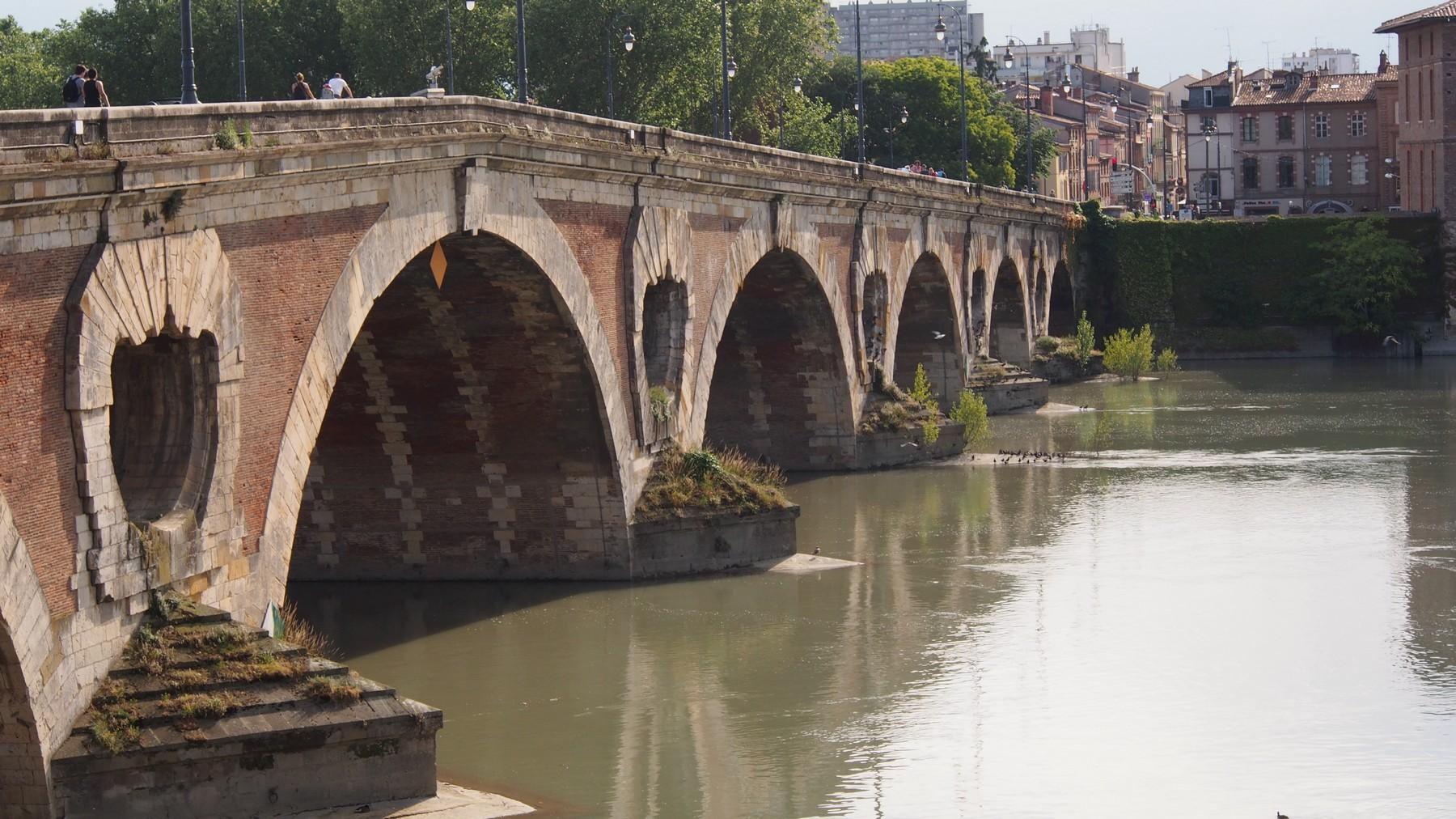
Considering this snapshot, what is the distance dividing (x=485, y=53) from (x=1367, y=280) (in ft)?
106

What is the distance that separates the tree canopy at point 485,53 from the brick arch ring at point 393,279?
37022 millimetres

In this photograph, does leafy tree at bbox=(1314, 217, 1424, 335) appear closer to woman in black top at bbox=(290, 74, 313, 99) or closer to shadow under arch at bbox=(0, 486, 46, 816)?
woman in black top at bbox=(290, 74, 313, 99)

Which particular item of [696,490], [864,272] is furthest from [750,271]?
[696,490]

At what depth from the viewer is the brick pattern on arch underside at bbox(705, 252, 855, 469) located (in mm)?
42125

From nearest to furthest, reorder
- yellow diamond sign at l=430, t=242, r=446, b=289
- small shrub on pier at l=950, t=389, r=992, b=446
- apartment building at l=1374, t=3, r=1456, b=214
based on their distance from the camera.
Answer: yellow diamond sign at l=430, t=242, r=446, b=289
small shrub on pier at l=950, t=389, r=992, b=446
apartment building at l=1374, t=3, r=1456, b=214

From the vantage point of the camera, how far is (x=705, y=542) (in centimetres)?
3050

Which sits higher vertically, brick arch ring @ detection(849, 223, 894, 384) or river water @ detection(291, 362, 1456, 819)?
brick arch ring @ detection(849, 223, 894, 384)

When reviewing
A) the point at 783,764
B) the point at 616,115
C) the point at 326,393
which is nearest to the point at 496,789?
the point at 783,764

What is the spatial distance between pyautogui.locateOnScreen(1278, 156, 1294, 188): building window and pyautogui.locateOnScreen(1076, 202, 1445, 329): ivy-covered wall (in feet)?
78.7

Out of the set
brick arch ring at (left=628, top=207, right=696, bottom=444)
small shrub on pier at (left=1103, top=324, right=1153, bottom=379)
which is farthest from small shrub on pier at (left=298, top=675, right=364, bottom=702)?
small shrub on pier at (left=1103, top=324, right=1153, bottom=379)

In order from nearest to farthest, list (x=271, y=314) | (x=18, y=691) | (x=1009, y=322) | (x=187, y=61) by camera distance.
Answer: (x=18, y=691), (x=187, y=61), (x=271, y=314), (x=1009, y=322)

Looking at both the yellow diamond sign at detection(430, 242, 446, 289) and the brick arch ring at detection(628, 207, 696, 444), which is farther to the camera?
the brick arch ring at detection(628, 207, 696, 444)

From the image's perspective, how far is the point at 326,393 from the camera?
21891mm

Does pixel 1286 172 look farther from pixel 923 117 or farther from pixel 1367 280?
pixel 1367 280
